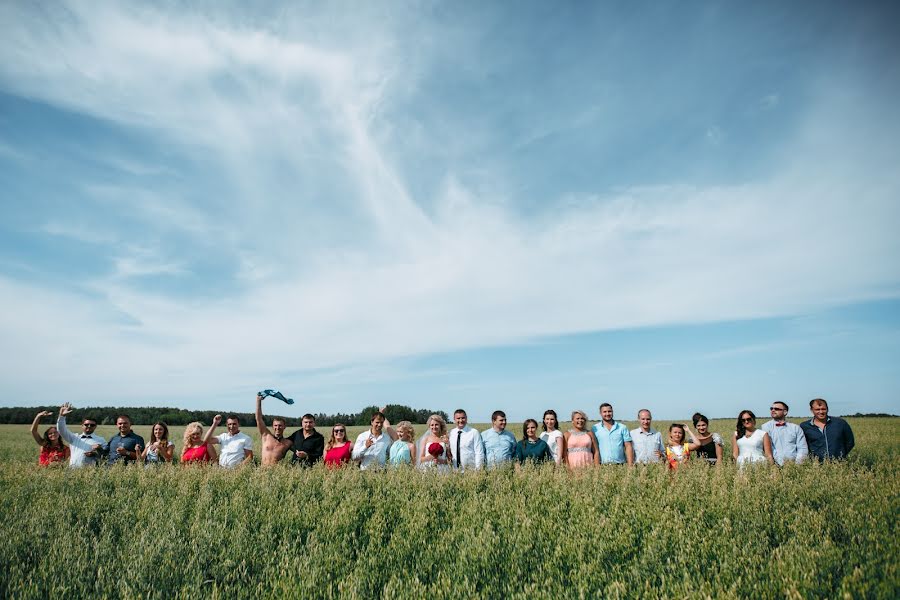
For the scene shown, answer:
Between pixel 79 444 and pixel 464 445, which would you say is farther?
pixel 79 444

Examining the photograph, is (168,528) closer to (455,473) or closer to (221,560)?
(221,560)

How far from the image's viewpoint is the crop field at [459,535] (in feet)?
14.7

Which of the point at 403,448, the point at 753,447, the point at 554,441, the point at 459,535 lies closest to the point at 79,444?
the point at 403,448

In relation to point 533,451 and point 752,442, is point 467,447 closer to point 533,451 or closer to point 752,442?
point 533,451

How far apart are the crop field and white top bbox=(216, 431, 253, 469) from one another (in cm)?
268

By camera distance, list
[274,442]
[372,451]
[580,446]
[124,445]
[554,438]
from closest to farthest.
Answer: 1. [580,446]
2. [372,451]
3. [554,438]
4. [274,442]
5. [124,445]

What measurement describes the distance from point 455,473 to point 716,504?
3.84m

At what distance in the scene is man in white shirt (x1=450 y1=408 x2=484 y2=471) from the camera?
382 inches

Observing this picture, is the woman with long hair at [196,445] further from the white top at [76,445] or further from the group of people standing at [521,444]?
the white top at [76,445]

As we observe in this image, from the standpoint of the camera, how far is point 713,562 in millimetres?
4793

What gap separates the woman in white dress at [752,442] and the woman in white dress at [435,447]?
5.57 metres

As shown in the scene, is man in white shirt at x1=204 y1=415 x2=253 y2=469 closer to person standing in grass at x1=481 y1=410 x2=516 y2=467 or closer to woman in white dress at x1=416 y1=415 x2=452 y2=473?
woman in white dress at x1=416 y1=415 x2=452 y2=473

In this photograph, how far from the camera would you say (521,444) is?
404 inches

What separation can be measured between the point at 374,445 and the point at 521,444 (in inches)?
120
